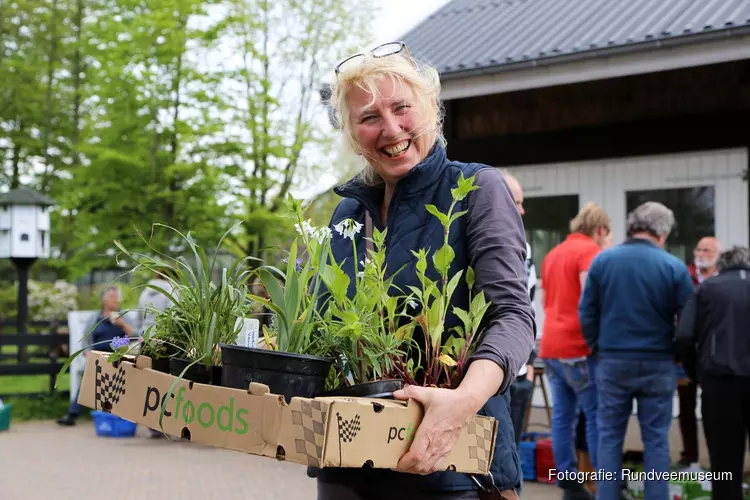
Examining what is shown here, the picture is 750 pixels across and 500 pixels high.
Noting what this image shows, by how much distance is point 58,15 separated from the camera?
88.5ft

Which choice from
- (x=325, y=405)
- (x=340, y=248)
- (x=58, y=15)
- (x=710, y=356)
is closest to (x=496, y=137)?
(x=710, y=356)

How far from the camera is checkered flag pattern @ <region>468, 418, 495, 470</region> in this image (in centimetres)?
171

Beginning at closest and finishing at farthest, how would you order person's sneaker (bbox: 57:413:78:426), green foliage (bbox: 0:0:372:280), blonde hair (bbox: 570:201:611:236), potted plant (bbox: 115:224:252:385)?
potted plant (bbox: 115:224:252:385) < blonde hair (bbox: 570:201:611:236) < person's sneaker (bbox: 57:413:78:426) < green foliage (bbox: 0:0:372:280)

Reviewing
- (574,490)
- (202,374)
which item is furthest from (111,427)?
(202,374)

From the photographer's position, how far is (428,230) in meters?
1.95

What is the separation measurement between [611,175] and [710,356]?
4.01 m

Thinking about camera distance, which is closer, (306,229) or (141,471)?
(306,229)

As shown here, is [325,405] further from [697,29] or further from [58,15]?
[58,15]

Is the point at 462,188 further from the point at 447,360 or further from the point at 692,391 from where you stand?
the point at 692,391

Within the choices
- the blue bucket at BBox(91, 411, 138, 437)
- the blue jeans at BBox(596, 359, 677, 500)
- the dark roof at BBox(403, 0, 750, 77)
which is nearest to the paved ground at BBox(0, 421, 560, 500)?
the blue bucket at BBox(91, 411, 138, 437)

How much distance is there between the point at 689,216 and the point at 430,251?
727 cm

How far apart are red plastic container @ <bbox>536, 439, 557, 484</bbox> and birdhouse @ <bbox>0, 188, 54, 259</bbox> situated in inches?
378

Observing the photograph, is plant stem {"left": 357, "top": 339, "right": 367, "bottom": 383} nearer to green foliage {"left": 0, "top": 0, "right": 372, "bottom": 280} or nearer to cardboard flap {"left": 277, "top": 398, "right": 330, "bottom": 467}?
cardboard flap {"left": 277, "top": 398, "right": 330, "bottom": 467}

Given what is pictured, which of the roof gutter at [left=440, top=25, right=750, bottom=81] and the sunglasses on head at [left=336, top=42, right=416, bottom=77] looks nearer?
the sunglasses on head at [left=336, top=42, right=416, bottom=77]
